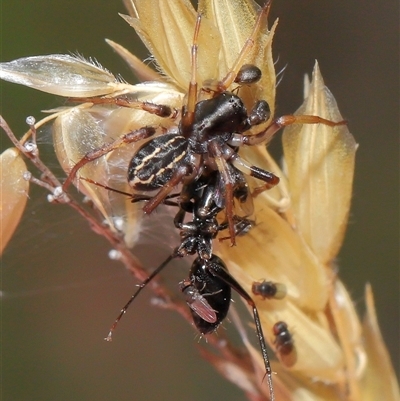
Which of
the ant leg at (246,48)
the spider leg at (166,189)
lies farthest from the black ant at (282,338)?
the ant leg at (246,48)

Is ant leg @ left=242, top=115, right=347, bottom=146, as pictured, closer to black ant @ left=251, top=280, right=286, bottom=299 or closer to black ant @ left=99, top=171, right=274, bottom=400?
black ant @ left=99, top=171, right=274, bottom=400

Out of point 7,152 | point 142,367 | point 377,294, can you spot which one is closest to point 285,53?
point 377,294

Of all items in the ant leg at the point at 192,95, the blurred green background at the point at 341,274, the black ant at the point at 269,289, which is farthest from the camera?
the blurred green background at the point at 341,274

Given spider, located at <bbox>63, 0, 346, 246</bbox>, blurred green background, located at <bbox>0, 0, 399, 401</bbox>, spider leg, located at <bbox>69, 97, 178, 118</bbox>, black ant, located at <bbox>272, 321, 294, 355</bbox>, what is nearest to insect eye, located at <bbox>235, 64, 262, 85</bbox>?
spider, located at <bbox>63, 0, 346, 246</bbox>

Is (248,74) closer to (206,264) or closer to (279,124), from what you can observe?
→ (279,124)

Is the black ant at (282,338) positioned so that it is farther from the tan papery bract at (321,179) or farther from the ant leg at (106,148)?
the ant leg at (106,148)

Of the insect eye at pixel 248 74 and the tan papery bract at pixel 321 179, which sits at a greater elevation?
the insect eye at pixel 248 74

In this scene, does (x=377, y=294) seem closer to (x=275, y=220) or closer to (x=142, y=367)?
(x=142, y=367)
